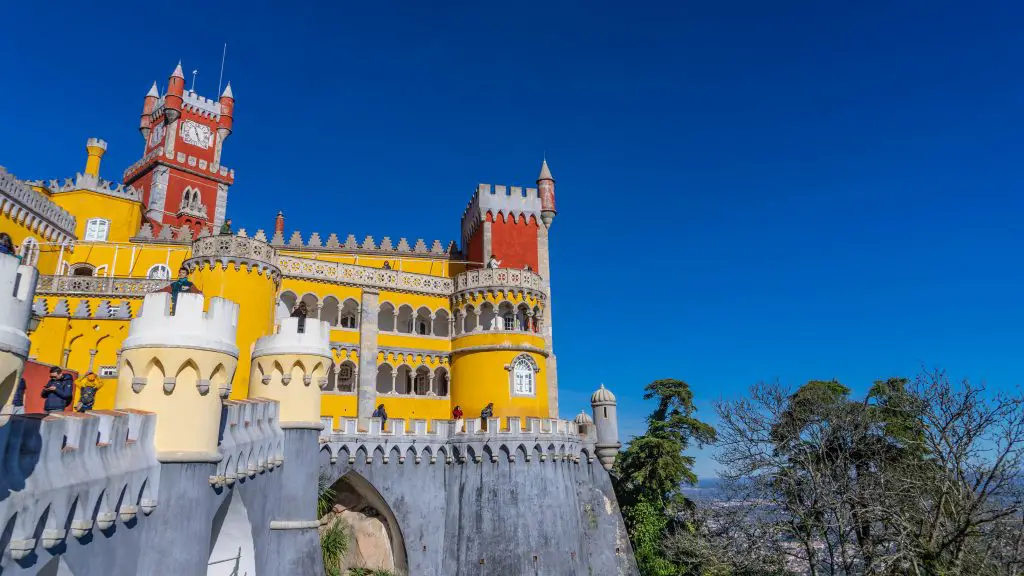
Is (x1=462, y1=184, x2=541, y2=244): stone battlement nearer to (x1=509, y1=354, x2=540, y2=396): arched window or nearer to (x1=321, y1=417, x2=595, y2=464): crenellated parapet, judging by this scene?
(x1=509, y1=354, x2=540, y2=396): arched window

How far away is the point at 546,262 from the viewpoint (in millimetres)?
40844

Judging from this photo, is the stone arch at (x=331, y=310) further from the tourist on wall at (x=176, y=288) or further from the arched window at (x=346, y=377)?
the tourist on wall at (x=176, y=288)

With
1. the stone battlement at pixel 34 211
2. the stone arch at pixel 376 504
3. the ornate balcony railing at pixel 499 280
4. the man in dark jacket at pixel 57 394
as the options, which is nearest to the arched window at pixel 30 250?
the stone battlement at pixel 34 211

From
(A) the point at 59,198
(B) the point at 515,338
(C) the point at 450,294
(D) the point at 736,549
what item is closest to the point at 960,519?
(D) the point at 736,549

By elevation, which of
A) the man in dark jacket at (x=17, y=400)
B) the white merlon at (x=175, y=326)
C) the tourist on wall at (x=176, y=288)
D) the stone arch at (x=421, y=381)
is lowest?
the man in dark jacket at (x=17, y=400)

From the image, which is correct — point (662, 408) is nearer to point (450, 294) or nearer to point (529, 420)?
point (529, 420)

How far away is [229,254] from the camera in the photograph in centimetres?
3005

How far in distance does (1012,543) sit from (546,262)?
90.2ft

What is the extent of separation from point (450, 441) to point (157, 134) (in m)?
38.9

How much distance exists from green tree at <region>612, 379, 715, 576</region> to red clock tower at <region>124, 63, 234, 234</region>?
1360 inches

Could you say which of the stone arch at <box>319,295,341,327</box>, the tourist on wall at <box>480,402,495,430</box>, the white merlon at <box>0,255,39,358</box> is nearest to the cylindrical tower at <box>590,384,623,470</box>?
the tourist on wall at <box>480,402,495,430</box>

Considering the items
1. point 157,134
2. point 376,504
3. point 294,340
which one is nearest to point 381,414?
point 376,504

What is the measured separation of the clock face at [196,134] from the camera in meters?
52.0

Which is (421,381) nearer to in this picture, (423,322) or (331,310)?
(423,322)
